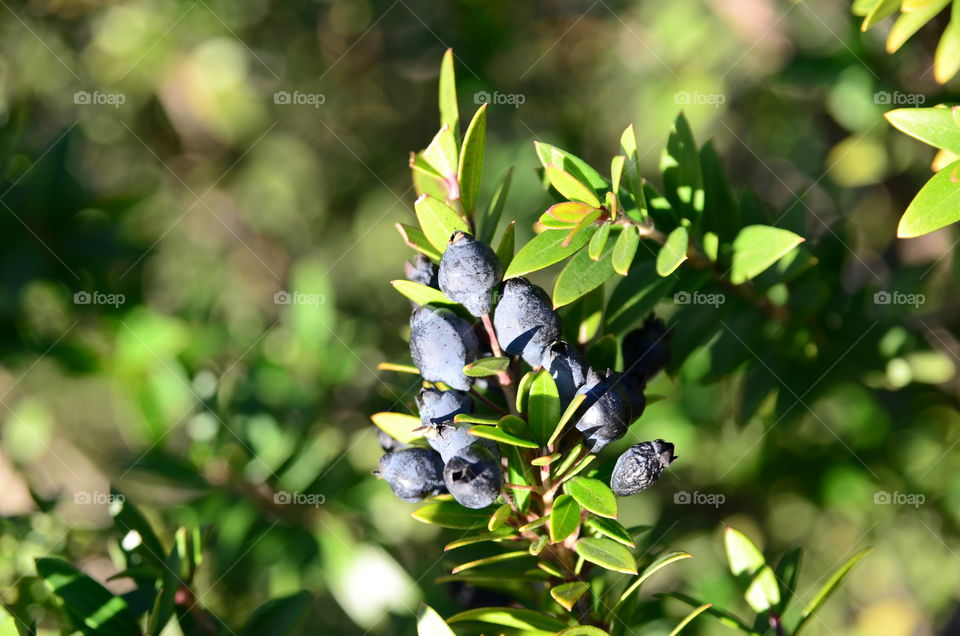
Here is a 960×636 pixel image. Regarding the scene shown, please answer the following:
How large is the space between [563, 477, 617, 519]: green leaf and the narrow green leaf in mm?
365

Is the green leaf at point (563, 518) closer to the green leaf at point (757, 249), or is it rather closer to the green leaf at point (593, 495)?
the green leaf at point (593, 495)

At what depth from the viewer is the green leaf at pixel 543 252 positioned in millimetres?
796

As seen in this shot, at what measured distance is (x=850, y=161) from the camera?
5.38 ft

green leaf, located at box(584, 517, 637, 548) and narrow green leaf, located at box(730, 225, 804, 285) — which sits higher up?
narrow green leaf, located at box(730, 225, 804, 285)

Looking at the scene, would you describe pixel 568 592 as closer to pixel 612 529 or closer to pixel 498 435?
pixel 612 529

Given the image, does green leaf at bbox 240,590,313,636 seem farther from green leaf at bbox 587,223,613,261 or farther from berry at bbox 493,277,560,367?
green leaf at bbox 587,223,613,261

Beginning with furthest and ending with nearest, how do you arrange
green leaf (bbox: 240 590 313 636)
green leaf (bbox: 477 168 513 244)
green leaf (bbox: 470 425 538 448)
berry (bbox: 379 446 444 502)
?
green leaf (bbox: 240 590 313 636) → green leaf (bbox: 477 168 513 244) → berry (bbox: 379 446 444 502) → green leaf (bbox: 470 425 538 448)

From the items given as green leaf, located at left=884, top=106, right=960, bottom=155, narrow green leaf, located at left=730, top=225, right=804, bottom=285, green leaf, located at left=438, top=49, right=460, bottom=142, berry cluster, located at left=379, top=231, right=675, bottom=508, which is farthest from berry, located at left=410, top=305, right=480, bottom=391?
green leaf, located at left=884, top=106, right=960, bottom=155

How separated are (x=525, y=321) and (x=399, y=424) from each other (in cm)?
22

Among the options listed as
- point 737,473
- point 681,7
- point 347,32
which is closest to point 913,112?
point 737,473

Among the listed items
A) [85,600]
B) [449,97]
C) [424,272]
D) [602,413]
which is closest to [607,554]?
[602,413]

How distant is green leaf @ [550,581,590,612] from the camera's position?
0.79 m

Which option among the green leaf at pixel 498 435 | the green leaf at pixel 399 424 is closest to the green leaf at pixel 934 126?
the green leaf at pixel 498 435

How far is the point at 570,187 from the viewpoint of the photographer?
82cm
